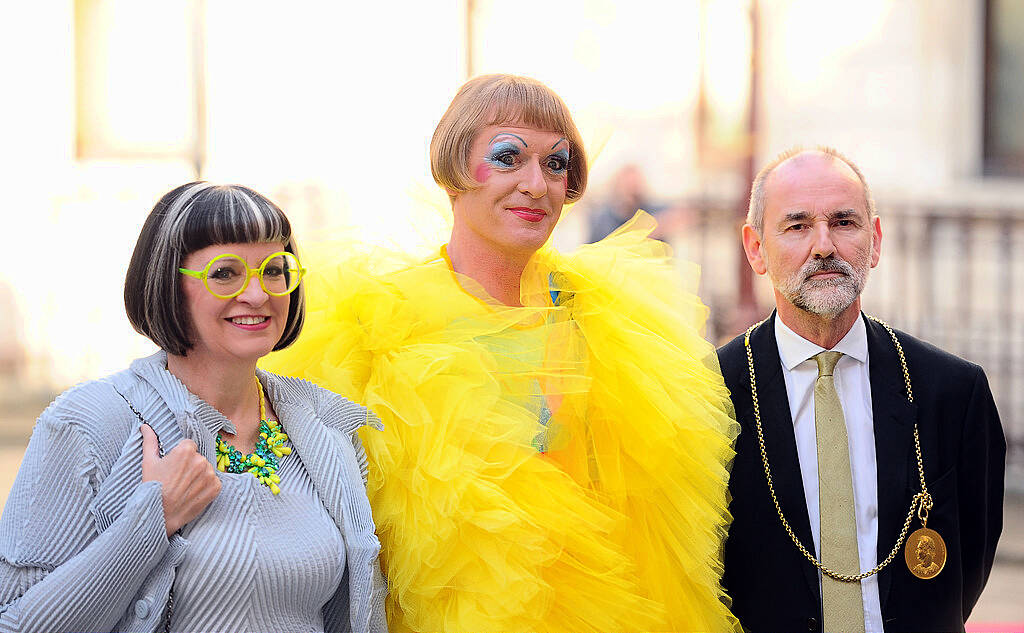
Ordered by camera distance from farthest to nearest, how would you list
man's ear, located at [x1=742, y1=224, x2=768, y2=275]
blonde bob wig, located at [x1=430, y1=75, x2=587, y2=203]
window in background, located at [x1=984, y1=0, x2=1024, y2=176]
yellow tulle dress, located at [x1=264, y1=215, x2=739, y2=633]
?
1. window in background, located at [x1=984, y1=0, x2=1024, y2=176]
2. man's ear, located at [x1=742, y1=224, x2=768, y2=275]
3. blonde bob wig, located at [x1=430, y1=75, x2=587, y2=203]
4. yellow tulle dress, located at [x1=264, y1=215, x2=739, y2=633]

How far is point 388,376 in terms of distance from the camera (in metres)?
3.12

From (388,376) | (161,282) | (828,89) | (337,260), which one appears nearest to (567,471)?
(388,376)

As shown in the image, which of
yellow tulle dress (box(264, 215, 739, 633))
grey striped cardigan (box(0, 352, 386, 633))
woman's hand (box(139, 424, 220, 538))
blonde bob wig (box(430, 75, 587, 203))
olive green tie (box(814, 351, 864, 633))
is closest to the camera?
grey striped cardigan (box(0, 352, 386, 633))

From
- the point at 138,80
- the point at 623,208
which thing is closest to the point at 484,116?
the point at 623,208

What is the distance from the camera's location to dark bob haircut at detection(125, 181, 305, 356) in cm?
268

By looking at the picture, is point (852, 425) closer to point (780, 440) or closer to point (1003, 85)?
point (780, 440)

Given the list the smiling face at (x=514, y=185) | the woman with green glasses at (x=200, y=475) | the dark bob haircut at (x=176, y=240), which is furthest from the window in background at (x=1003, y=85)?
the dark bob haircut at (x=176, y=240)

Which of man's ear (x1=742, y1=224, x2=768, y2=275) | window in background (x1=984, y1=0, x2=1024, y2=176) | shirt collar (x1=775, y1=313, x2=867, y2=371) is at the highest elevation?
window in background (x1=984, y1=0, x2=1024, y2=176)

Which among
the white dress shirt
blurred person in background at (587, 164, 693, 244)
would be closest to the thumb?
the white dress shirt

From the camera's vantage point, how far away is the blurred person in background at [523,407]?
2947 millimetres

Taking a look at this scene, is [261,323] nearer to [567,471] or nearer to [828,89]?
[567,471]

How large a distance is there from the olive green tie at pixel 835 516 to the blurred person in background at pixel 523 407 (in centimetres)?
26

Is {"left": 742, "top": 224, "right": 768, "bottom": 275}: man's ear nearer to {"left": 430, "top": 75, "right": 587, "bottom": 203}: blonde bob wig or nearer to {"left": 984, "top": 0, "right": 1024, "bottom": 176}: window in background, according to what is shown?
{"left": 430, "top": 75, "right": 587, "bottom": 203}: blonde bob wig

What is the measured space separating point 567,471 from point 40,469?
4.37 feet
